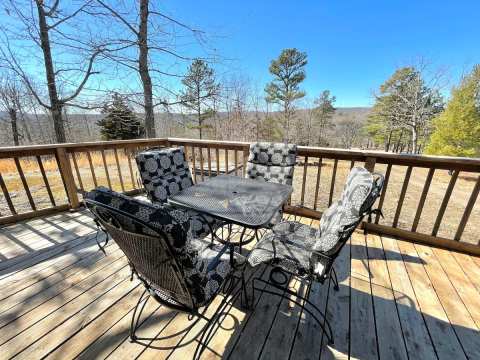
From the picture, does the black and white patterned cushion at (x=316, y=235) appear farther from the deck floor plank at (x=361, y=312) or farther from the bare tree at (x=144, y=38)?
the bare tree at (x=144, y=38)

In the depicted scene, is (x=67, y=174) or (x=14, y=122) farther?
(x=14, y=122)

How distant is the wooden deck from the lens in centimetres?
129

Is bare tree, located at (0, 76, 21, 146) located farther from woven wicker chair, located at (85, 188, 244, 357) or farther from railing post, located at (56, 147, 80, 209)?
woven wicker chair, located at (85, 188, 244, 357)

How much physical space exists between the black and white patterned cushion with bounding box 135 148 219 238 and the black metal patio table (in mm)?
325

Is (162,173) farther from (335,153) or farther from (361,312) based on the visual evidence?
(361,312)

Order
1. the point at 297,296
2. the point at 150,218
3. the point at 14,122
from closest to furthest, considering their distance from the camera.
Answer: the point at 150,218 < the point at 297,296 < the point at 14,122

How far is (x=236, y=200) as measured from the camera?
1686mm

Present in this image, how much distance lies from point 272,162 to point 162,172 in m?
1.32

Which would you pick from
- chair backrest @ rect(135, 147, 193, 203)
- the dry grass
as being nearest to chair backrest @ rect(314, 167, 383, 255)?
chair backrest @ rect(135, 147, 193, 203)

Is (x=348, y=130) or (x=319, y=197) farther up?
(x=348, y=130)

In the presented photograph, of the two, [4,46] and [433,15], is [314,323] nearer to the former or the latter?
[4,46]

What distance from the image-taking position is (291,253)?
4.74 feet

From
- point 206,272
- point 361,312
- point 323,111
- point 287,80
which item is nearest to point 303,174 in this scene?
point 361,312

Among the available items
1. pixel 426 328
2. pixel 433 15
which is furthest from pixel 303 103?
pixel 426 328
